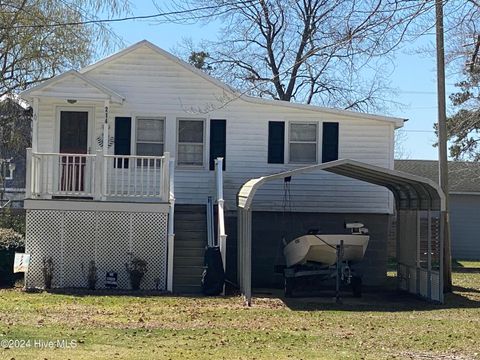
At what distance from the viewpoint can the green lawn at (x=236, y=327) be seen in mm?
9617

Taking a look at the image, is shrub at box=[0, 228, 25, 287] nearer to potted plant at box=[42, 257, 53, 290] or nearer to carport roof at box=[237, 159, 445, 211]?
potted plant at box=[42, 257, 53, 290]

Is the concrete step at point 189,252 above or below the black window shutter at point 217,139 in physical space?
below

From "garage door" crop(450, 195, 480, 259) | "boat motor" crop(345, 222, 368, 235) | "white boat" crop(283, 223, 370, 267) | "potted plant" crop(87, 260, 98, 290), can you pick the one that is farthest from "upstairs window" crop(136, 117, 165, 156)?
"garage door" crop(450, 195, 480, 259)

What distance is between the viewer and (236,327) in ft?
38.5

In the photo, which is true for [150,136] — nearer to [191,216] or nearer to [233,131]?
[233,131]

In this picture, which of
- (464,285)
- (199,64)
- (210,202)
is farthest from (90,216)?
(199,64)

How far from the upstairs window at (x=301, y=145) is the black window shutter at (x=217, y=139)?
5.73 ft

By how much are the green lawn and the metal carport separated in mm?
723

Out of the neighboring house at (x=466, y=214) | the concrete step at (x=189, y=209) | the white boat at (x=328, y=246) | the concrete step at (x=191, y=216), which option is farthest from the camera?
the neighboring house at (x=466, y=214)

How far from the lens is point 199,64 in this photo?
3394cm

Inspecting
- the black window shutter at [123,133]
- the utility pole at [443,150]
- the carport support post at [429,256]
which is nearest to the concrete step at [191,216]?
the black window shutter at [123,133]

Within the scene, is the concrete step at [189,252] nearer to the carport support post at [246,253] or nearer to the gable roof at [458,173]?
the carport support post at [246,253]

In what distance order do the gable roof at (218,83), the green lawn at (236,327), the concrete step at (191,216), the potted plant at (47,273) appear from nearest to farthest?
the green lawn at (236,327)
the potted plant at (47,273)
the concrete step at (191,216)
the gable roof at (218,83)

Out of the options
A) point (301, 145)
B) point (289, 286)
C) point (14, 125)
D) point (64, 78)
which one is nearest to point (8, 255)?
point (64, 78)
